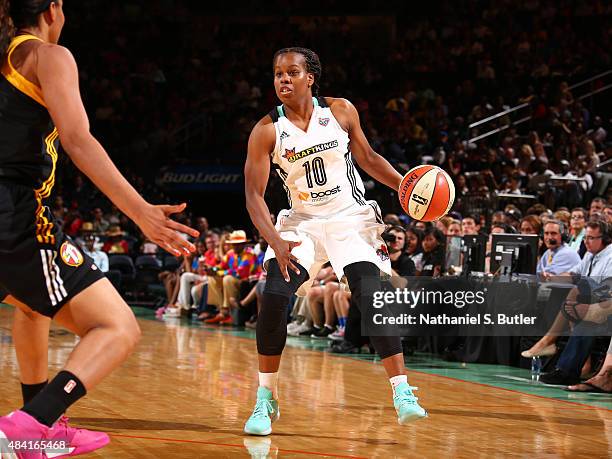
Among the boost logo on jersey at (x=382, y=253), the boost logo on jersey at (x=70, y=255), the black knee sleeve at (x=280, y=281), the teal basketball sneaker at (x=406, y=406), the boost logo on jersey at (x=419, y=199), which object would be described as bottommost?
the teal basketball sneaker at (x=406, y=406)

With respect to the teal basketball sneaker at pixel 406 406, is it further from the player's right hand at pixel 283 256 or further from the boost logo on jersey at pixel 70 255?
the boost logo on jersey at pixel 70 255

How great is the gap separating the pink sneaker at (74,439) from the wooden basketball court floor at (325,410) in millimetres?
1131

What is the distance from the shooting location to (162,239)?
2951mm

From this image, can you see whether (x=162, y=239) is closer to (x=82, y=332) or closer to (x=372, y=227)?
(x=82, y=332)

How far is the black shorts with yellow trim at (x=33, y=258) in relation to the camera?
121 inches

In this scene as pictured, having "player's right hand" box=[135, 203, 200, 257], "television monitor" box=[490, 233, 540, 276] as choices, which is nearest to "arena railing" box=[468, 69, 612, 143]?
"television monitor" box=[490, 233, 540, 276]

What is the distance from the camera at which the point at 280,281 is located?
507cm

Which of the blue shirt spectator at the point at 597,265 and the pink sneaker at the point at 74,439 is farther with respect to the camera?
the blue shirt spectator at the point at 597,265

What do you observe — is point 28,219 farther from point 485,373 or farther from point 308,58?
point 485,373

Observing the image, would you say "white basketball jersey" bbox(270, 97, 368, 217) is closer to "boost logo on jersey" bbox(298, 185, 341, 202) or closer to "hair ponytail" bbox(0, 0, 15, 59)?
"boost logo on jersey" bbox(298, 185, 341, 202)

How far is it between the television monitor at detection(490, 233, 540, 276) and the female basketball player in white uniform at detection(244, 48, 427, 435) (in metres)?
3.35

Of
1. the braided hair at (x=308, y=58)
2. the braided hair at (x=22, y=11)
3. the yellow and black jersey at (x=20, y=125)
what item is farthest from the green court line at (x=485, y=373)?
the braided hair at (x=22, y=11)

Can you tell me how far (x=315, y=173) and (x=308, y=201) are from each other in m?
0.17

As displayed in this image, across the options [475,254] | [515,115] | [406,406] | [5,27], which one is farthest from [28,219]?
[515,115]
